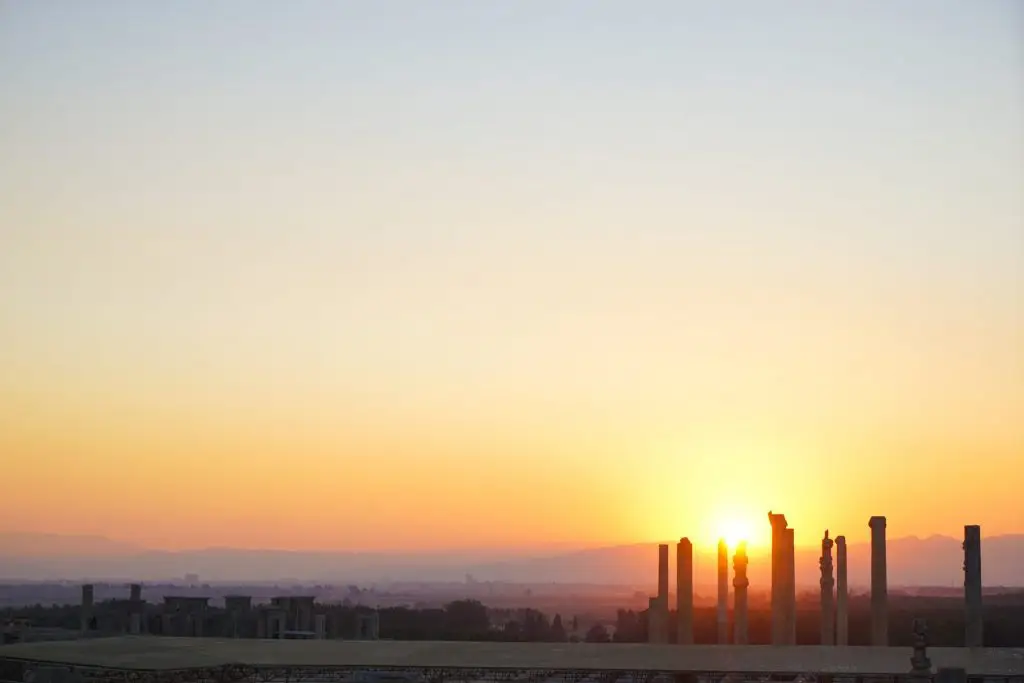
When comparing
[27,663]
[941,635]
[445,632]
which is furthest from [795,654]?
[445,632]

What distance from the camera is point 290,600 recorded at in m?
61.0

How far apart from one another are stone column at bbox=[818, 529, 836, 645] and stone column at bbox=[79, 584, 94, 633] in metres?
26.1

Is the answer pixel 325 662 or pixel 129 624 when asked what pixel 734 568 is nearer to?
pixel 325 662

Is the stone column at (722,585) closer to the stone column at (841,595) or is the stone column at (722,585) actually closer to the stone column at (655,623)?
the stone column at (655,623)

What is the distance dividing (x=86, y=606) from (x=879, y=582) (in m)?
29.8

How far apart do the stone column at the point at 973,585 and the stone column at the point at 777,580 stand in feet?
19.0

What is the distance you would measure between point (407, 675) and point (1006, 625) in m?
50.4

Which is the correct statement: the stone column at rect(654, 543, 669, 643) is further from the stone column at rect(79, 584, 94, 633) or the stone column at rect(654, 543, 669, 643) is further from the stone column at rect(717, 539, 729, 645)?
the stone column at rect(79, 584, 94, 633)

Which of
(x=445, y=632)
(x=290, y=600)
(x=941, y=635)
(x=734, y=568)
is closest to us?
(x=734, y=568)

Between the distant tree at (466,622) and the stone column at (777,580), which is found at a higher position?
the stone column at (777,580)

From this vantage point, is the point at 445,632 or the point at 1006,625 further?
the point at 445,632

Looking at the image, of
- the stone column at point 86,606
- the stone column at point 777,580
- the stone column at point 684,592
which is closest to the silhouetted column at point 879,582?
the stone column at point 777,580

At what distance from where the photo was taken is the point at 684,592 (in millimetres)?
49344

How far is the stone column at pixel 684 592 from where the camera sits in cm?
4881
